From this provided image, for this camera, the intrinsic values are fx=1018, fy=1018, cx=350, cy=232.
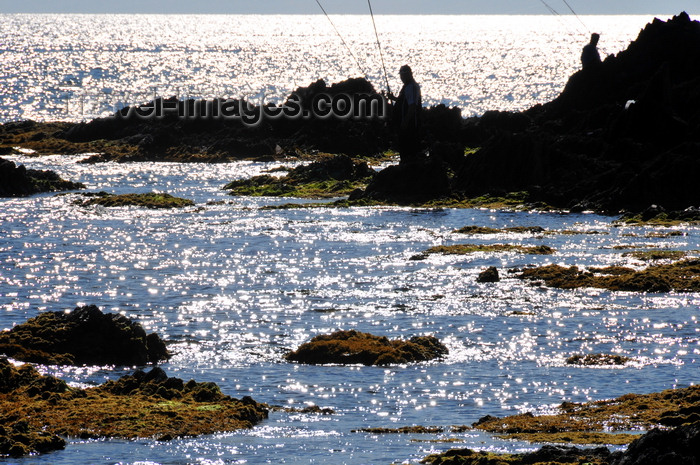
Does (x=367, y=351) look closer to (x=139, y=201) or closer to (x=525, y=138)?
(x=139, y=201)

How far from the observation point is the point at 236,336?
18.5 m

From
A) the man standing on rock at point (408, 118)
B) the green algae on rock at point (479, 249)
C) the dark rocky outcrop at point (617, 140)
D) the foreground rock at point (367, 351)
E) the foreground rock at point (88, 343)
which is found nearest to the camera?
the foreground rock at point (88, 343)

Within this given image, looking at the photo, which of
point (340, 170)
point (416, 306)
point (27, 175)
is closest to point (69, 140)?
point (27, 175)

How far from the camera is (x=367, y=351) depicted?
1680 cm

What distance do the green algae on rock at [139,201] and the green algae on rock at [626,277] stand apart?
64.9 ft

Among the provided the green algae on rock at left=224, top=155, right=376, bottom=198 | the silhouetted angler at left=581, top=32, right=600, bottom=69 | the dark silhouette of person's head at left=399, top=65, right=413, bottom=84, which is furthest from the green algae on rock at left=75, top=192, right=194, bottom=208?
the silhouetted angler at left=581, top=32, right=600, bottom=69

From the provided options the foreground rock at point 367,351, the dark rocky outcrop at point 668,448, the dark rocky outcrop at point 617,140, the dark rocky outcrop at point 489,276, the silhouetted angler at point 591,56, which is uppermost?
the silhouetted angler at point 591,56

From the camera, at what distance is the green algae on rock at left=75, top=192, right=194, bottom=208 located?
40250 mm

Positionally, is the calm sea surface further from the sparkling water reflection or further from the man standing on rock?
the man standing on rock

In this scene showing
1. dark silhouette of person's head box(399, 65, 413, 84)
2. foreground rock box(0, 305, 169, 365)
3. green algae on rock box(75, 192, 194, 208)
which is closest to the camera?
foreground rock box(0, 305, 169, 365)

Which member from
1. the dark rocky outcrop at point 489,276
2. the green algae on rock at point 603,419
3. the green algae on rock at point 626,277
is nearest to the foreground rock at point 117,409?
the green algae on rock at point 603,419

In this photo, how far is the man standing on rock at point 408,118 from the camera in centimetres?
4212

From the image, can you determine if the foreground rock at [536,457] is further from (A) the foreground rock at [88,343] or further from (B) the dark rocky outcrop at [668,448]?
(A) the foreground rock at [88,343]

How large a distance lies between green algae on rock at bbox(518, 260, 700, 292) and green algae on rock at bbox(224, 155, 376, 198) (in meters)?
20.3
